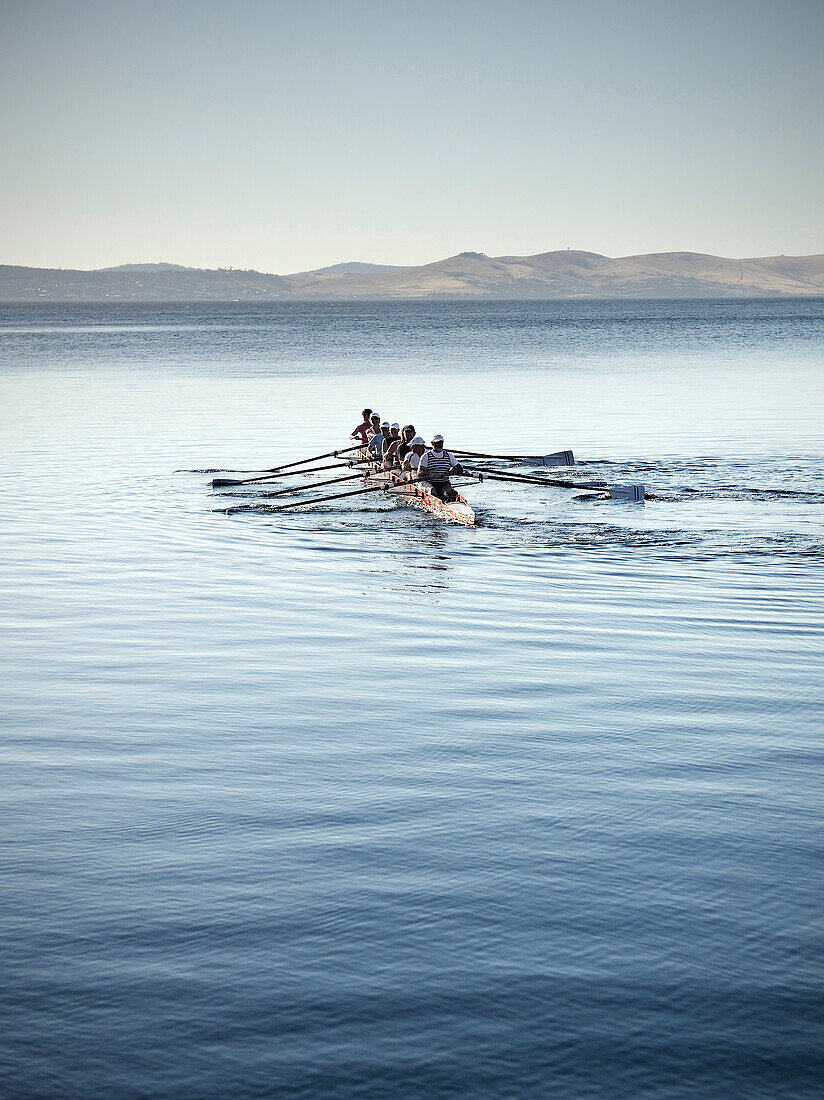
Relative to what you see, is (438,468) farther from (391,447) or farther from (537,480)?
(391,447)

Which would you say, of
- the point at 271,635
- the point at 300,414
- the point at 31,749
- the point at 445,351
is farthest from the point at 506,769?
the point at 445,351

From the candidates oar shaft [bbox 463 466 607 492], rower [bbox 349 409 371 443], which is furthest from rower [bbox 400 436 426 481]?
rower [bbox 349 409 371 443]

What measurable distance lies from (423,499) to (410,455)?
135 centimetres

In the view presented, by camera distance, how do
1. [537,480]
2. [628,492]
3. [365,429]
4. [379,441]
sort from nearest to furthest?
[628,492]
[537,480]
[379,441]
[365,429]

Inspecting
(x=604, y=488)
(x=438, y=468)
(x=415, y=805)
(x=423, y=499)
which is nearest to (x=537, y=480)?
(x=604, y=488)

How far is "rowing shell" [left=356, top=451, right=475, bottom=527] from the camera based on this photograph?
936 inches

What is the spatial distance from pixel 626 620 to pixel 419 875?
782 cm

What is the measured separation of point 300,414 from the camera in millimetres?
46156

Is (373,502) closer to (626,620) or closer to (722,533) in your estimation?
(722,533)

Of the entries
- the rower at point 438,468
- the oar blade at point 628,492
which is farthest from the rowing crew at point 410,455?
the oar blade at point 628,492

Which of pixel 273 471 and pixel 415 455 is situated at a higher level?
pixel 415 455

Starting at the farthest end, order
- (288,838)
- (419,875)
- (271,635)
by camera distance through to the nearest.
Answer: (271,635) < (288,838) < (419,875)

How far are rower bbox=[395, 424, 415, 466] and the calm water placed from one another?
455 cm

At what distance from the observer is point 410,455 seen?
26.6 meters
